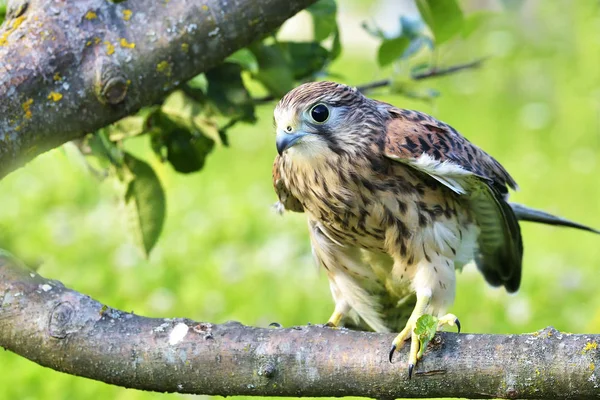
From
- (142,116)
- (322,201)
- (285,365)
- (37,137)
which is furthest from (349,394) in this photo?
(142,116)

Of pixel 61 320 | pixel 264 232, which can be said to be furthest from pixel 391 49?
pixel 264 232

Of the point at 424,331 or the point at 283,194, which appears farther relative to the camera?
the point at 283,194

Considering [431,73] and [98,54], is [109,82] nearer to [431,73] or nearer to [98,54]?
[98,54]

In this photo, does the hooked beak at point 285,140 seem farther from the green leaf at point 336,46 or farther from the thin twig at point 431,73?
the thin twig at point 431,73

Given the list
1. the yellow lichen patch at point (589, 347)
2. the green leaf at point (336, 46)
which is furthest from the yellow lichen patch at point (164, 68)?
the yellow lichen patch at point (589, 347)

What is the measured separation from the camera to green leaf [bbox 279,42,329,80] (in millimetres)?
3027

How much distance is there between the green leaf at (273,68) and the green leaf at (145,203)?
497 millimetres

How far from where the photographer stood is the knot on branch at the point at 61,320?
82.2 inches

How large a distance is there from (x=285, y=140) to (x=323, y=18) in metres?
0.61

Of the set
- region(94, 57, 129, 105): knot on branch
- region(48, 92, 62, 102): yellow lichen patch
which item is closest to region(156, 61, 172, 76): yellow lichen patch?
region(94, 57, 129, 105): knot on branch

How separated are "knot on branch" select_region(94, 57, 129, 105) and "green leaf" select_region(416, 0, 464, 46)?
1054 mm

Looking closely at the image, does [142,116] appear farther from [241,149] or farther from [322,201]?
[241,149]

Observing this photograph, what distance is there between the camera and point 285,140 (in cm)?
255

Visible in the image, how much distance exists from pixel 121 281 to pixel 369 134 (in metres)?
3.13
